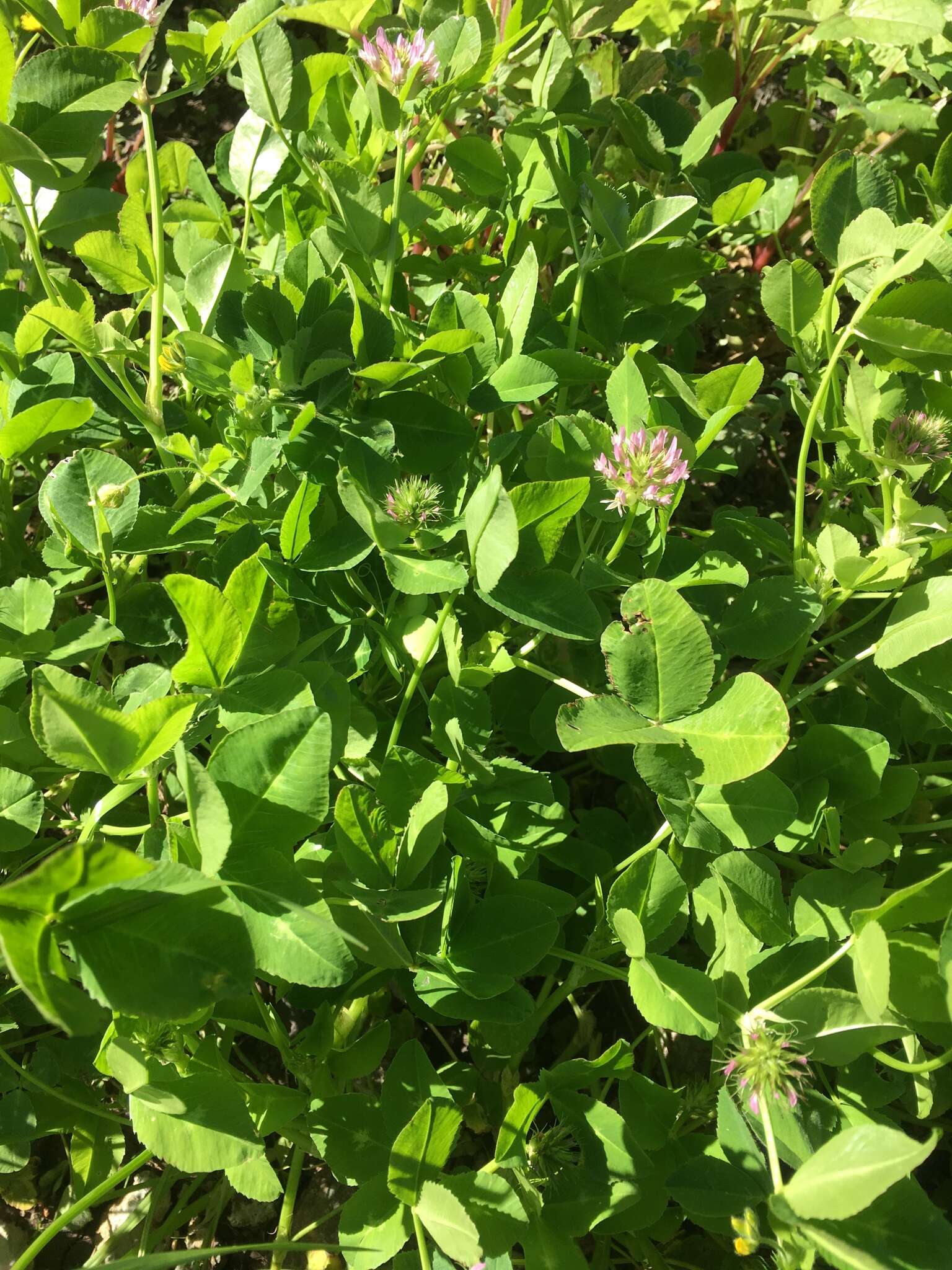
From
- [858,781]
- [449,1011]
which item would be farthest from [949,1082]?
[449,1011]

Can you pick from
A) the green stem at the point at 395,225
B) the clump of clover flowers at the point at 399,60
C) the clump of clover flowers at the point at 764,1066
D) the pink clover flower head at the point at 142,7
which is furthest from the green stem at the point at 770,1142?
the pink clover flower head at the point at 142,7

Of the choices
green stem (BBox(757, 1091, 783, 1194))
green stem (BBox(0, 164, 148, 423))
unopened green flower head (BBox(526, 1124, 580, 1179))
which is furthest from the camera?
green stem (BBox(0, 164, 148, 423))

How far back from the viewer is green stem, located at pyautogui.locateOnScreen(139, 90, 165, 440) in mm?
1163

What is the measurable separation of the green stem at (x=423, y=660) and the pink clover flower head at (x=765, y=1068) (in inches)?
19.0

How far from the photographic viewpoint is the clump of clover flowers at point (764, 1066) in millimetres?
918

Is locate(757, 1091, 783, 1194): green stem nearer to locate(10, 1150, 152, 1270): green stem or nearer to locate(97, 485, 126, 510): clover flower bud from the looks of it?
locate(10, 1150, 152, 1270): green stem

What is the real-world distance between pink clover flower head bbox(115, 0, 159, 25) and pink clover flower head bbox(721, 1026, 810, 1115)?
137 cm

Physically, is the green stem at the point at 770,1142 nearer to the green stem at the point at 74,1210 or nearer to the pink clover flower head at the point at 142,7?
the green stem at the point at 74,1210

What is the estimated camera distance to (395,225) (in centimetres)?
113

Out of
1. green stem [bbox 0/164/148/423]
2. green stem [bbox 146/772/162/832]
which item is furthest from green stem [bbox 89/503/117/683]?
green stem [bbox 146/772/162/832]

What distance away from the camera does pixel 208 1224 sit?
1313 millimetres

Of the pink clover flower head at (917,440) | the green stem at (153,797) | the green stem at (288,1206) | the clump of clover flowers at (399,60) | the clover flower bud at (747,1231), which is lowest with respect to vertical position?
the green stem at (288,1206)

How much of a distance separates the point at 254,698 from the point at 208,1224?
2.63 feet

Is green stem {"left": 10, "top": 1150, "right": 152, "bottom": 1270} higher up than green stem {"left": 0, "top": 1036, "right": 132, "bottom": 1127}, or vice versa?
green stem {"left": 10, "top": 1150, "right": 152, "bottom": 1270}
